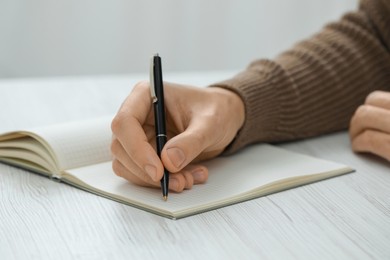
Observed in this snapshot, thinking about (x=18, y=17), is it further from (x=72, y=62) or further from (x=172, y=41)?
(x=172, y=41)

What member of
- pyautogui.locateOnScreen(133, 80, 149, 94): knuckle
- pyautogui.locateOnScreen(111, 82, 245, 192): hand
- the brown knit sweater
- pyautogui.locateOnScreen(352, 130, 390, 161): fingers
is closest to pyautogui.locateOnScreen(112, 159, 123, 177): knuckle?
pyautogui.locateOnScreen(111, 82, 245, 192): hand

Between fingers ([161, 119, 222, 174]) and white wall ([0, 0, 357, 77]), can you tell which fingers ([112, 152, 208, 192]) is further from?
white wall ([0, 0, 357, 77])

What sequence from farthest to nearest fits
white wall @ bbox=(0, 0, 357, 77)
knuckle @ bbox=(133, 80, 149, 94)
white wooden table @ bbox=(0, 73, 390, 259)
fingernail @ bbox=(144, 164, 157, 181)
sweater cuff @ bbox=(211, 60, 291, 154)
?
white wall @ bbox=(0, 0, 357, 77) < sweater cuff @ bbox=(211, 60, 291, 154) < knuckle @ bbox=(133, 80, 149, 94) < fingernail @ bbox=(144, 164, 157, 181) < white wooden table @ bbox=(0, 73, 390, 259)

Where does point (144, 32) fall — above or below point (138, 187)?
below

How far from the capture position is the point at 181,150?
30.3 inches

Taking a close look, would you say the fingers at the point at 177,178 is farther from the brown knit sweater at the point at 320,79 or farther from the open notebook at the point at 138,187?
the brown knit sweater at the point at 320,79

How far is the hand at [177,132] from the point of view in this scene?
771mm

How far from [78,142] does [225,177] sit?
23 cm

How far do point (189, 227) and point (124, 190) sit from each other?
134mm

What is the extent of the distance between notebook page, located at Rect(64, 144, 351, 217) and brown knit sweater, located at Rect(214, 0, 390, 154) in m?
0.07

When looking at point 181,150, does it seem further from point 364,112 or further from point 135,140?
point 364,112

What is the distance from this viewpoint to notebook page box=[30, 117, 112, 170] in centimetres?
89

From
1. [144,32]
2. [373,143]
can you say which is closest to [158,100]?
[373,143]

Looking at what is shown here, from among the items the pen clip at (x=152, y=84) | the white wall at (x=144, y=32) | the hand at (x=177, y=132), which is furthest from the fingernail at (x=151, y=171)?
the white wall at (x=144, y=32)
